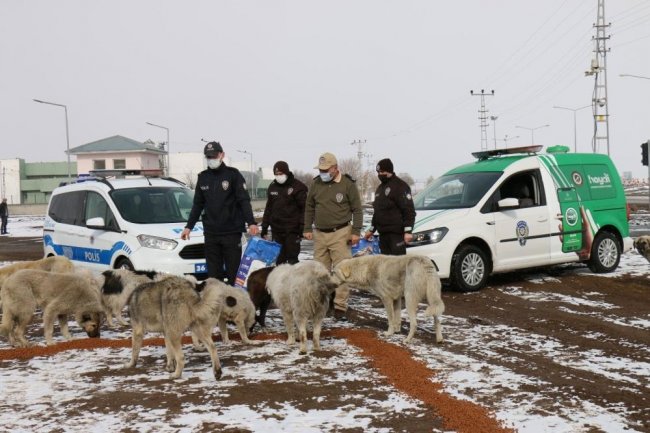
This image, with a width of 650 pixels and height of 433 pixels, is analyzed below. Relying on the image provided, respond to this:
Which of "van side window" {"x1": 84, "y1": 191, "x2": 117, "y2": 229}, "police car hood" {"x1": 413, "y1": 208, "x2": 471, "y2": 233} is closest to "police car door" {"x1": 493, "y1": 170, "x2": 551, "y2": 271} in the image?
"police car hood" {"x1": 413, "y1": 208, "x2": 471, "y2": 233}

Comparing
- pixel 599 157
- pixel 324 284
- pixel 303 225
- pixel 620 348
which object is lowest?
pixel 620 348

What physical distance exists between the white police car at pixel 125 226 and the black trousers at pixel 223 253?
1607 mm

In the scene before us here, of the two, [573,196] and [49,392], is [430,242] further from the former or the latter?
[49,392]

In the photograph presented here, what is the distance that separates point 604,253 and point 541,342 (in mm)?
6259

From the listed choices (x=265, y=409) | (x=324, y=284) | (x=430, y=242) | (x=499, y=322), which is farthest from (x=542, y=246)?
(x=265, y=409)

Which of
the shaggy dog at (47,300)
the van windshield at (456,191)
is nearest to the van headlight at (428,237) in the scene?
the van windshield at (456,191)

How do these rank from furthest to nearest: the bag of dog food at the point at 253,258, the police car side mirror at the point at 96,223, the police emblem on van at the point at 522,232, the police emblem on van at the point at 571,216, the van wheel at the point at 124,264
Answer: the police emblem on van at the point at 571,216
the police emblem on van at the point at 522,232
the police car side mirror at the point at 96,223
the van wheel at the point at 124,264
the bag of dog food at the point at 253,258

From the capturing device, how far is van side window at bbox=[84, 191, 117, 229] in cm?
1059

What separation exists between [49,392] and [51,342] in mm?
2132

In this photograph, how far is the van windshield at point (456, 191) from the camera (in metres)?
11.7

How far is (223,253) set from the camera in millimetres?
8414

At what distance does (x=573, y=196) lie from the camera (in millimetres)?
12305

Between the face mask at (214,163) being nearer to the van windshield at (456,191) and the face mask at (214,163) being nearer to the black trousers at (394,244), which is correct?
the black trousers at (394,244)

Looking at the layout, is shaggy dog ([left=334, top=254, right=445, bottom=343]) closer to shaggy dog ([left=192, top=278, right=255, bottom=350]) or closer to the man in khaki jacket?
the man in khaki jacket
